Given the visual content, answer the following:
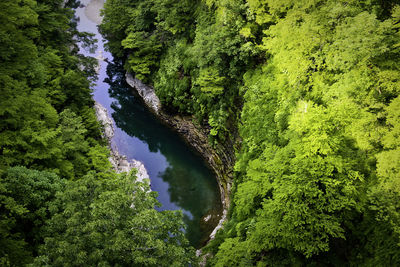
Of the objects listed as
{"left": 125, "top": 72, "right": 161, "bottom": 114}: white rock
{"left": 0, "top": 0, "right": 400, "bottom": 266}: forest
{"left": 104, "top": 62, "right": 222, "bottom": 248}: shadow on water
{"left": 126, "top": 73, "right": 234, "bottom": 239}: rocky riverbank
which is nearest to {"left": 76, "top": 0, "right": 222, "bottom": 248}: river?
{"left": 104, "top": 62, "right": 222, "bottom": 248}: shadow on water

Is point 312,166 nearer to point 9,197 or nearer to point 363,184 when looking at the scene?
point 363,184

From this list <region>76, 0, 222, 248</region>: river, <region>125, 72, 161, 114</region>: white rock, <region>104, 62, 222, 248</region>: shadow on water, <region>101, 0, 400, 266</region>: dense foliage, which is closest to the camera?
<region>101, 0, 400, 266</region>: dense foliage

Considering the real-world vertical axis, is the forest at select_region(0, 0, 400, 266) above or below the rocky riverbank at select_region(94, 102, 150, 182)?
below

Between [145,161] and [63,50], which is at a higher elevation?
[63,50]

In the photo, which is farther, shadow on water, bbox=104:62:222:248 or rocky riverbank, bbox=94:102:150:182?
rocky riverbank, bbox=94:102:150:182

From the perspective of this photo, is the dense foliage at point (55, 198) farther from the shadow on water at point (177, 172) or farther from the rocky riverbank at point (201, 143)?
the rocky riverbank at point (201, 143)

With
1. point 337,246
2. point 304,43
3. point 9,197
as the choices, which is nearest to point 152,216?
point 9,197

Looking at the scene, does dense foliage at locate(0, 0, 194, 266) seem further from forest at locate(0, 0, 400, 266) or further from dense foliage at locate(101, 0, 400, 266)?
dense foliage at locate(101, 0, 400, 266)
